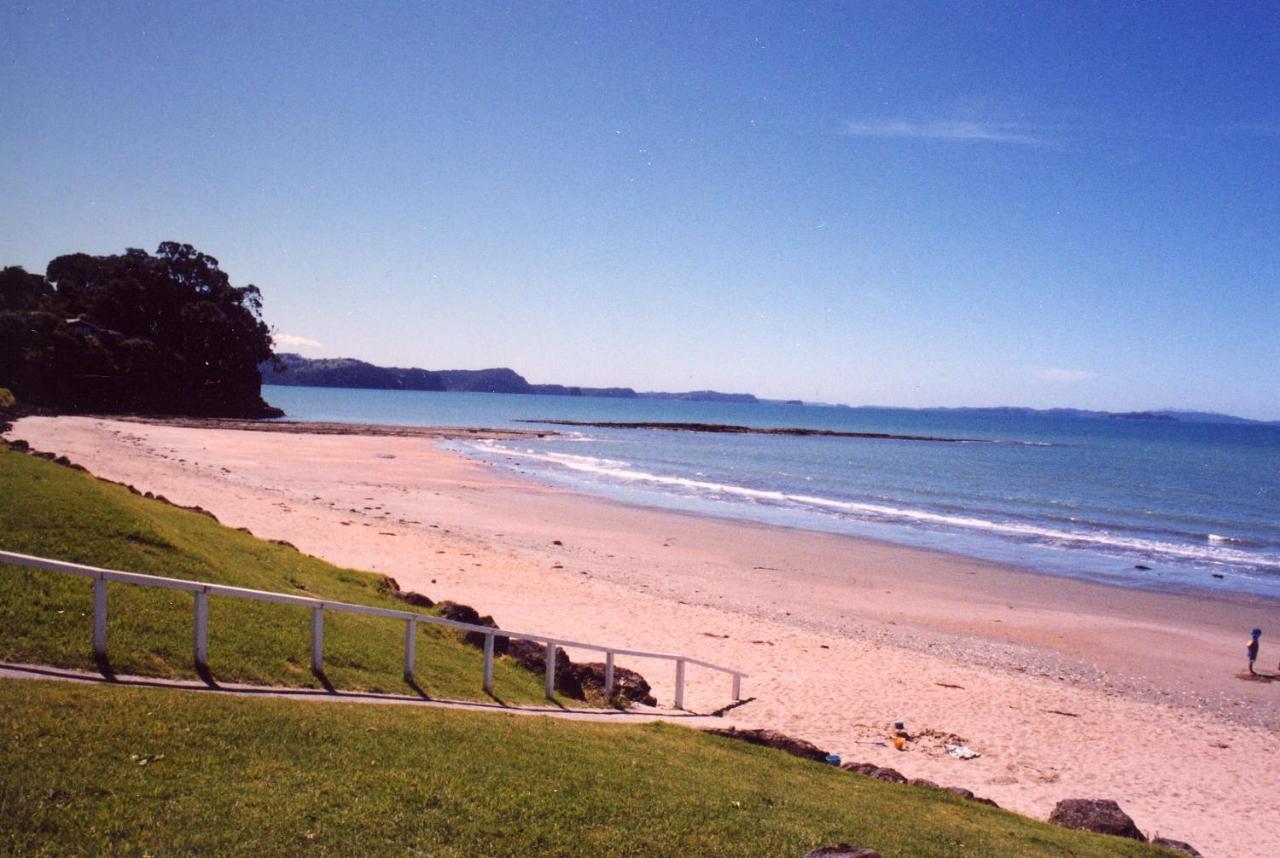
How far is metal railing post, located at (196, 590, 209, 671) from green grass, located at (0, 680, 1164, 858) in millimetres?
758

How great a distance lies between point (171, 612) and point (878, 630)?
16518 mm

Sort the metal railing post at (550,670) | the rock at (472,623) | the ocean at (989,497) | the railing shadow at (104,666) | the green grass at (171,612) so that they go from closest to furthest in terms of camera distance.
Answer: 1. the railing shadow at (104,666)
2. the green grass at (171,612)
3. the metal railing post at (550,670)
4. the rock at (472,623)
5. the ocean at (989,497)

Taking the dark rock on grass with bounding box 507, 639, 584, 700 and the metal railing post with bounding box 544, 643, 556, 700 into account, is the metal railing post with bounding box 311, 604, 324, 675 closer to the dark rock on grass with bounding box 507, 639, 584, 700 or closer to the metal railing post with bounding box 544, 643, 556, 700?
the metal railing post with bounding box 544, 643, 556, 700

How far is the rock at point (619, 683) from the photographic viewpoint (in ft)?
40.9

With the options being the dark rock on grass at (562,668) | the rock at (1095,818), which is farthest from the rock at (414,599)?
the rock at (1095,818)

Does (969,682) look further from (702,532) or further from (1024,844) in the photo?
(702,532)

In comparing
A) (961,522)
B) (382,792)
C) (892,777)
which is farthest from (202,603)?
(961,522)

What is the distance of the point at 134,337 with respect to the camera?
75.9 meters

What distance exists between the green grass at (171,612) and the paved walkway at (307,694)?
0.16 m

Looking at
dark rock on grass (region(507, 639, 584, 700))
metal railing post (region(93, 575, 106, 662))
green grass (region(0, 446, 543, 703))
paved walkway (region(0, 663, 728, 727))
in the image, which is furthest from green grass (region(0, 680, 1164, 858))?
dark rock on grass (region(507, 639, 584, 700))

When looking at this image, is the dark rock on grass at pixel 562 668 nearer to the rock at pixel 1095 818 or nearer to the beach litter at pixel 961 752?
the beach litter at pixel 961 752

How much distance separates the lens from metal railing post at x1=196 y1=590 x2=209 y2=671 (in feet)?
23.0

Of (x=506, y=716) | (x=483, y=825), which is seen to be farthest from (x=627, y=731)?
(x=483, y=825)

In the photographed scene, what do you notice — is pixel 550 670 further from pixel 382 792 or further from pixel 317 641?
pixel 382 792
